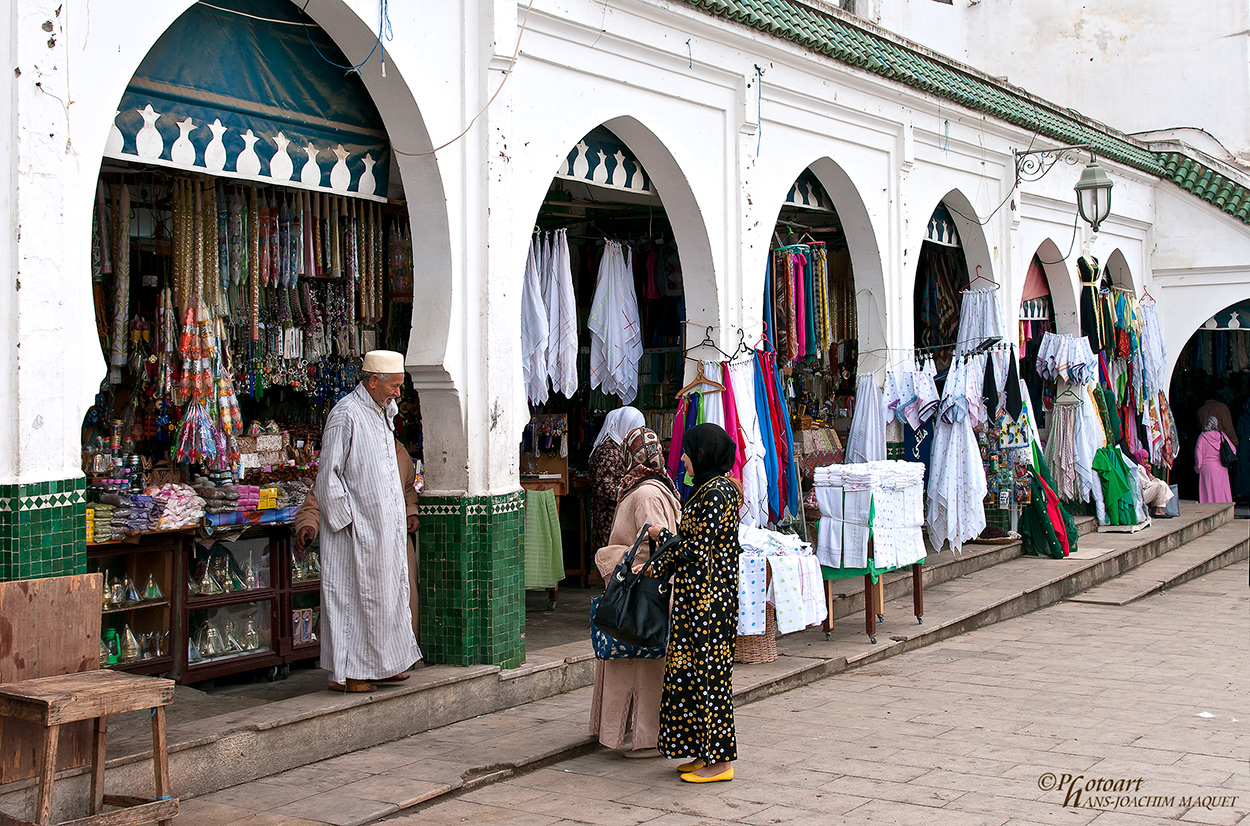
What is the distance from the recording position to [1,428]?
15.0 feet

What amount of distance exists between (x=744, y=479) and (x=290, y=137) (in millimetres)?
4094

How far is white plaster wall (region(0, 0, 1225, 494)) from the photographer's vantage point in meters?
4.79

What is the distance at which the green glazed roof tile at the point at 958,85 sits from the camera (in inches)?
357

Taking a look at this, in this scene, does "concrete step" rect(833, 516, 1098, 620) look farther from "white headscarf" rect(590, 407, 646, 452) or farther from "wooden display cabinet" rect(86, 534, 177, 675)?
"wooden display cabinet" rect(86, 534, 177, 675)

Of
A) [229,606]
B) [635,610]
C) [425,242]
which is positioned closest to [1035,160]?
[425,242]

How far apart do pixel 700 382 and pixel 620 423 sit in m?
0.69

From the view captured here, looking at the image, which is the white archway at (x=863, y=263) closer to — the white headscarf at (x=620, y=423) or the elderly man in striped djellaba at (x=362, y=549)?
the white headscarf at (x=620, y=423)

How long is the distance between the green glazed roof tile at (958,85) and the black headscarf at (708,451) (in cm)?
393

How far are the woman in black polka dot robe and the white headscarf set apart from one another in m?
2.32

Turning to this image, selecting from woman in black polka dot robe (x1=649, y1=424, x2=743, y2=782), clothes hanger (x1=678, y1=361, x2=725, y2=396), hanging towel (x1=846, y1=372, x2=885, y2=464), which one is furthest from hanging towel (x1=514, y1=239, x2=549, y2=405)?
hanging towel (x1=846, y1=372, x2=885, y2=464)

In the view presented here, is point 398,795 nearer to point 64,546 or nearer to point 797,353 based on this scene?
point 64,546

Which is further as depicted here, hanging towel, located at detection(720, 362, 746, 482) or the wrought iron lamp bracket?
the wrought iron lamp bracket

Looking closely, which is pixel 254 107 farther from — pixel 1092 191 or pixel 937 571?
pixel 1092 191

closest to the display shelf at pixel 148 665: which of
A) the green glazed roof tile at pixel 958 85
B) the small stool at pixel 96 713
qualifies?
the small stool at pixel 96 713
